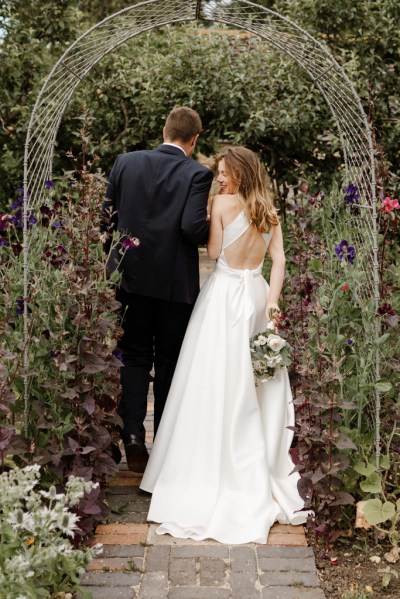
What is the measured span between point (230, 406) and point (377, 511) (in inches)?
34.3

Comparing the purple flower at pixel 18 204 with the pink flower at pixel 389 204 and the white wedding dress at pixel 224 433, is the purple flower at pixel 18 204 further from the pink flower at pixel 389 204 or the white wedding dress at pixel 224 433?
the pink flower at pixel 389 204

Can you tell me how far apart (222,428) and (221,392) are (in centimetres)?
17

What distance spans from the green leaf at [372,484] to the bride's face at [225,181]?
1.54 metres

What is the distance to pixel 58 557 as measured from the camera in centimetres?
244

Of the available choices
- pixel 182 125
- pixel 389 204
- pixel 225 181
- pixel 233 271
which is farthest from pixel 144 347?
pixel 389 204

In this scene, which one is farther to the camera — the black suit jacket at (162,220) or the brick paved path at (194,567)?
the black suit jacket at (162,220)

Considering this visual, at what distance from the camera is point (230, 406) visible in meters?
3.58

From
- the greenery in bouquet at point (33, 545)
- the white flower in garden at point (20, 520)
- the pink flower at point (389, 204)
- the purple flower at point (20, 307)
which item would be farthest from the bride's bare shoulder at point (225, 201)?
the white flower in garden at point (20, 520)

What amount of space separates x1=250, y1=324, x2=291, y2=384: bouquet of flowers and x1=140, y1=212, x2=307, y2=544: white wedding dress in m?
0.05

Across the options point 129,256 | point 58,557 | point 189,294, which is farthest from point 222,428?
point 58,557

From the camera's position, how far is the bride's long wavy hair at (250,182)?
12.1 ft

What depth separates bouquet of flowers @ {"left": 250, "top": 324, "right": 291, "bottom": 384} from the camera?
3.54 metres

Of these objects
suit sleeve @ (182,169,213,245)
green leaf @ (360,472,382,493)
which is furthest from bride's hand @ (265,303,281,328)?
green leaf @ (360,472,382,493)

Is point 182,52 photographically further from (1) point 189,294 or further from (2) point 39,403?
(2) point 39,403
